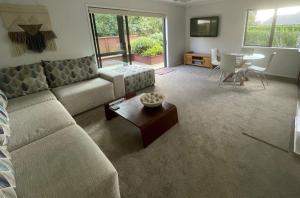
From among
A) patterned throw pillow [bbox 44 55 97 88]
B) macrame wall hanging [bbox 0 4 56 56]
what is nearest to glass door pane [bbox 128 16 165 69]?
patterned throw pillow [bbox 44 55 97 88]

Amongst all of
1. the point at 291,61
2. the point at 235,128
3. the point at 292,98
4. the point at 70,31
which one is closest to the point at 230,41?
the point at 291,61

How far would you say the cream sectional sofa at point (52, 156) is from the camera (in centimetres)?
103

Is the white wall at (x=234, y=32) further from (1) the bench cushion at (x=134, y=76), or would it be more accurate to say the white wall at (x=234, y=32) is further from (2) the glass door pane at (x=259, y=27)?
(1) the bench cushion at (x=134, y=76)

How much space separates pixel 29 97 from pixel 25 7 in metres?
1.55

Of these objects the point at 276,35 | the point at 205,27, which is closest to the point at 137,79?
the point at 205,27

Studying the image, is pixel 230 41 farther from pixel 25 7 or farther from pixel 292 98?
pixel 25 7

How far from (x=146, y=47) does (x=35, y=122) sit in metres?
5.43

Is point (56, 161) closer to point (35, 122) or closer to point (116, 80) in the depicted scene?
point (35, 122)

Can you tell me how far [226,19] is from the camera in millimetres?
5031

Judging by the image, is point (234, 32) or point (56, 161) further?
point (234, 32)

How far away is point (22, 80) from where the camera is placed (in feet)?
8.47

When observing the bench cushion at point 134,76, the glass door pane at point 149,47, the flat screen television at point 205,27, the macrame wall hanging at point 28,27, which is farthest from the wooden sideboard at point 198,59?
the macrame wall hanging at point 28,27

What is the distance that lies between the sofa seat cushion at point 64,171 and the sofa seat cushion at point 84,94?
1299 mm

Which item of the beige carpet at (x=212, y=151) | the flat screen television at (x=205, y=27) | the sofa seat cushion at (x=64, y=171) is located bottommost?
the beige carpet at (x=212, y=151)
